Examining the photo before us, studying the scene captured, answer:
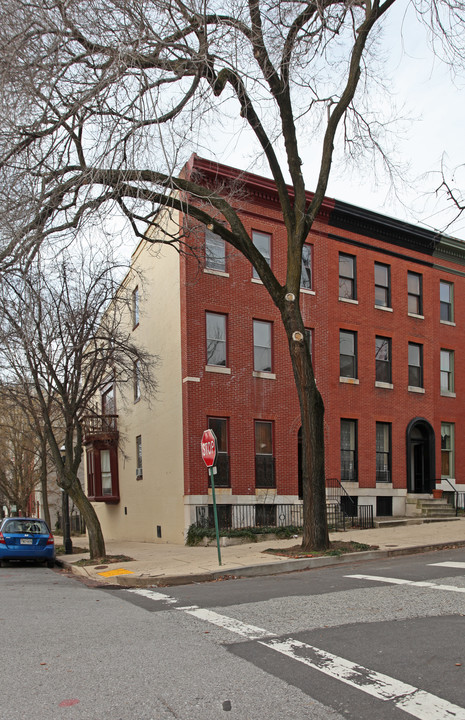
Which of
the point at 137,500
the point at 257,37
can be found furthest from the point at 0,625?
the point at 137,500

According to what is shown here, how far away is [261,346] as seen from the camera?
22.3 m

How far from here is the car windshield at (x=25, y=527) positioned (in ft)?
59.6

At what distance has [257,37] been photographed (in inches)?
A: 438

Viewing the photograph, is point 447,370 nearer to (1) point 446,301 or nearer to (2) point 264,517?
(1) point 446,301

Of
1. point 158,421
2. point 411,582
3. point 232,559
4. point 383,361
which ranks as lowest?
point 232,559

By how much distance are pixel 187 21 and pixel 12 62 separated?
10.5 feet

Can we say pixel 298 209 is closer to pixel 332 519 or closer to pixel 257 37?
pixel 257 37

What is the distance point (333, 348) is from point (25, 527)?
1177cm

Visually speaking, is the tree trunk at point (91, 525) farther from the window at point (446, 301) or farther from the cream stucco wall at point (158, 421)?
the window at point (446, 301)

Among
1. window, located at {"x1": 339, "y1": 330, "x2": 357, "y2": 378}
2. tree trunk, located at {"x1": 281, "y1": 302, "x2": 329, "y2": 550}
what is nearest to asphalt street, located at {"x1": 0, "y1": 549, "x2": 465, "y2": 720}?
tree trunk, located at {"x1": 281, "y1": 302, "x2": 329, "y2": 550}

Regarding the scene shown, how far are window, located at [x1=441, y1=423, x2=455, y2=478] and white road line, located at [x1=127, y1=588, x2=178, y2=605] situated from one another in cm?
1840

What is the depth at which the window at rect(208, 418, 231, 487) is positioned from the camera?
20.8 m

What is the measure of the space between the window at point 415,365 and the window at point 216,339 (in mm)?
8473

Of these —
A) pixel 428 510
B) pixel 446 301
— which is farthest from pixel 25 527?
pixel 446 301
